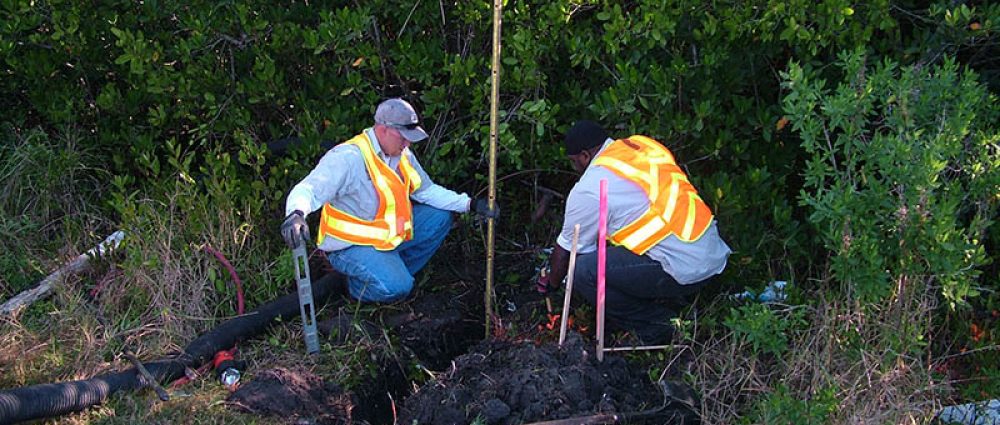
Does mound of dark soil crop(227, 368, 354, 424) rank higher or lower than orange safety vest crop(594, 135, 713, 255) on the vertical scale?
lower

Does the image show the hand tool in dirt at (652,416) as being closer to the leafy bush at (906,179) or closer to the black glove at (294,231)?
the leafy bush at (906,179)

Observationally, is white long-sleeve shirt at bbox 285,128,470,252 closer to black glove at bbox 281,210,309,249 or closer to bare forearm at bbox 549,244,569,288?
black glove at bbox 281,210,309,249

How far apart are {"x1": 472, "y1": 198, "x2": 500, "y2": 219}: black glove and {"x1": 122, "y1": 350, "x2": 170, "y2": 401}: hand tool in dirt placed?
185cm

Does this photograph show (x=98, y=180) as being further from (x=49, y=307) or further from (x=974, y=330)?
(x=974, y=330)

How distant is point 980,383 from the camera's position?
4934mm

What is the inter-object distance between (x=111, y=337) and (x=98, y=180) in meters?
1.81

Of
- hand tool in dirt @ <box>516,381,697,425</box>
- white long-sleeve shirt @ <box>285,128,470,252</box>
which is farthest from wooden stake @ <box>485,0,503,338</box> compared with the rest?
hand tool in dirt @ <box>516,381,697,425</box>

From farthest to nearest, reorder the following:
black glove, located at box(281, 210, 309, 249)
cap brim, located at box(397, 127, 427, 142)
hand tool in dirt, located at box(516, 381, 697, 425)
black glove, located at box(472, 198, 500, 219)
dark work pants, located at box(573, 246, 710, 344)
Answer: cap brim, located at box(397, 127, 427, 142), black glove, located at box(472, 198, 500, 219), dark work pants, located at box(573, 246, 710, 344), black glove, located at box(281, 210, 309, 249), hand tool in dirt, located at box(516, 381, 697, 425)

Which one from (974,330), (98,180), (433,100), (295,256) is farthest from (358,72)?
(974,330)

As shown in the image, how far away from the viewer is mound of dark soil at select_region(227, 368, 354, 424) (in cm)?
475

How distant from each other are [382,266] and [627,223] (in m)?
1.44

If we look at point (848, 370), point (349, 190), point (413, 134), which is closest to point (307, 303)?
point (349, 190)

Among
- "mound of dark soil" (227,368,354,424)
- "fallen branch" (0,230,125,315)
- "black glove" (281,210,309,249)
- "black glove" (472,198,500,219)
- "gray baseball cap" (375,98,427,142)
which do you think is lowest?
"mound of dark soil" (227,368,354,424)

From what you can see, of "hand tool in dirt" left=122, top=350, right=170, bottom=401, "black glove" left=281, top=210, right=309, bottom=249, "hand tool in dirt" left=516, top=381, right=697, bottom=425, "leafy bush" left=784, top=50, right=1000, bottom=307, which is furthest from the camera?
"black glove" left=281, top=210, right=309, bottom=249
